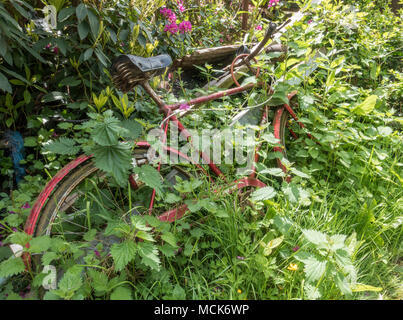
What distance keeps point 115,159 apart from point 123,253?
0.40 meters

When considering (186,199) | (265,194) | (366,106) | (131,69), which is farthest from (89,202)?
(366,106)

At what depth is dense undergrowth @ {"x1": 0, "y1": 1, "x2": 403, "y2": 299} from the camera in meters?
1.25

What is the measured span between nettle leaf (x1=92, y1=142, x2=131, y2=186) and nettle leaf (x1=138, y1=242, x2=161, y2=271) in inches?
11.8

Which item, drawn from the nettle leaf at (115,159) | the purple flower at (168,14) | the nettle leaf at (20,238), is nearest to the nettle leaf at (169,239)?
the nettle leaf at (115,159)

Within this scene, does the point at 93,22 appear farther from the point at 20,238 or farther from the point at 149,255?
the point at 149,255

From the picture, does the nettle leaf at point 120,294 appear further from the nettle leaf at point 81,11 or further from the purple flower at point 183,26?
the purple flower at point 183,26

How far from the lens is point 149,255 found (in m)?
1.20

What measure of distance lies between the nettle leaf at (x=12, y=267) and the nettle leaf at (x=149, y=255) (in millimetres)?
468

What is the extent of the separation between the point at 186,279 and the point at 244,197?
0.71 meters

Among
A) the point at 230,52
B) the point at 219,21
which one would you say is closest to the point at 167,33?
the point at 230,52

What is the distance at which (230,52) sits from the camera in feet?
11.8

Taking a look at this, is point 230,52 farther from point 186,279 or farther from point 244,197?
point 186,279

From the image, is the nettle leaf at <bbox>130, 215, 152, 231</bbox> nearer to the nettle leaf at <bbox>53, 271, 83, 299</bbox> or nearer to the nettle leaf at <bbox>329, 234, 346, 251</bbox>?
the nettle leaf at <bbox>53, 271, 83, 299</bbox>

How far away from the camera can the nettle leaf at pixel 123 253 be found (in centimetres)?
114
